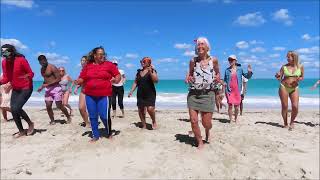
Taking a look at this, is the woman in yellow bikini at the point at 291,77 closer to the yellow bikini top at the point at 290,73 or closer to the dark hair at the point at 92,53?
the yellow bikini top at the point at 290,73

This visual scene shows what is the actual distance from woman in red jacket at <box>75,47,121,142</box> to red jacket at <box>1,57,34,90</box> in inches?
56.1

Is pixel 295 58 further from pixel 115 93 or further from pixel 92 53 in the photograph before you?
pixel 115 93

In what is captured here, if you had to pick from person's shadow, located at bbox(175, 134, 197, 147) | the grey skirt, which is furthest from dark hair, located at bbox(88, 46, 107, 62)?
person's shadow, located at bbox(175, 134, 197, 147)

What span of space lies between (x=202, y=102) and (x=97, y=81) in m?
1.93

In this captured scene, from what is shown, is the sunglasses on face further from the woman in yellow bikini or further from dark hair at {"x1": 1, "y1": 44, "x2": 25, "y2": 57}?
the woman in yellow bikini

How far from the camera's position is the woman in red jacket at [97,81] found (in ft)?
23.3

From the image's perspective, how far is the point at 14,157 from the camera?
7230mm

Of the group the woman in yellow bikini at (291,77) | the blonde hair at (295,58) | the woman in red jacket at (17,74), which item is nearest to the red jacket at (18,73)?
the woman in red jacket at (17,74)

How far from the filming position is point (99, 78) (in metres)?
7.11

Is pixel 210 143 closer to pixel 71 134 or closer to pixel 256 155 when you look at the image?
pixel 256 155

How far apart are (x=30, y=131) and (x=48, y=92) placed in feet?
3.58

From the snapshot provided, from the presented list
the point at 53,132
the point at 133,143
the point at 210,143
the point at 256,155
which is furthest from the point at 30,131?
the point at 256,155

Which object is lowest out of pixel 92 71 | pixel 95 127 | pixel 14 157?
pixel 14 157

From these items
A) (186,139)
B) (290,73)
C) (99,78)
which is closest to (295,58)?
(290,73)
